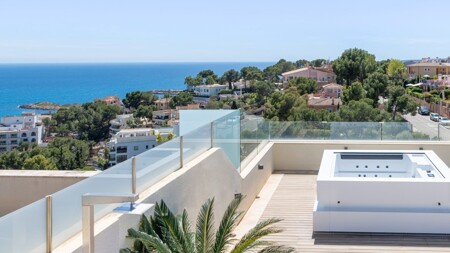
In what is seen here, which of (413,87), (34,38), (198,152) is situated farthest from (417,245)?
(34,38)

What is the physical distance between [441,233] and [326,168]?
2015 millimetres

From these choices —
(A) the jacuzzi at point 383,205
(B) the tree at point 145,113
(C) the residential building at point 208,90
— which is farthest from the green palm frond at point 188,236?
(C) the residential building at point 208,90

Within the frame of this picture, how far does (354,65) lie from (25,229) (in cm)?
5332

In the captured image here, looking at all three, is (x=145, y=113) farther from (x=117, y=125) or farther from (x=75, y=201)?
(x=75, y=201)

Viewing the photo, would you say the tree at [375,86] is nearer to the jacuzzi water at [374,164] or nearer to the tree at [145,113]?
the tree at [145,113]

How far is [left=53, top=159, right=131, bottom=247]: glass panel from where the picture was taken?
3.39m

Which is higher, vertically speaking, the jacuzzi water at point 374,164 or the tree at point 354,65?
the tree at point 354,65

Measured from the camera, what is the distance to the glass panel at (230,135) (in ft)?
25.7

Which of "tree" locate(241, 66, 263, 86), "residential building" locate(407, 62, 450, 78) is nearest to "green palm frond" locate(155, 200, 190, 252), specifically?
"tree" locate(241, 66, 263, 86)

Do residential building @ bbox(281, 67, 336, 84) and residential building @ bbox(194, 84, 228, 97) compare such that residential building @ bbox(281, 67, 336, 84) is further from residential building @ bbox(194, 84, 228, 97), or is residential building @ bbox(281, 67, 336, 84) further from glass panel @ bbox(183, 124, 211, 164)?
glass panel @ bbox(183, 124, 211, 164)

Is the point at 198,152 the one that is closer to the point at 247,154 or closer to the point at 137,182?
the point at 137,182

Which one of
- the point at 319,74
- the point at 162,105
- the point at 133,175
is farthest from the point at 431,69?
the point at 133,175

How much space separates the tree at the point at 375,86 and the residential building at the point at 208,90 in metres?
43.5

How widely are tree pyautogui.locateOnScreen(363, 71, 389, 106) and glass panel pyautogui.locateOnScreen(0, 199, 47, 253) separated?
142 feet
